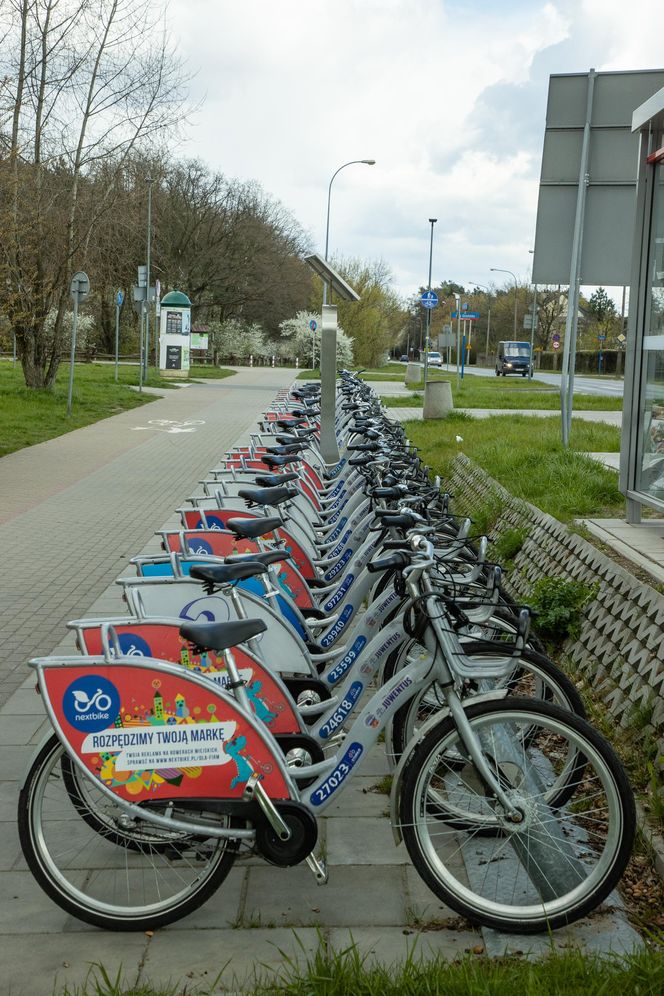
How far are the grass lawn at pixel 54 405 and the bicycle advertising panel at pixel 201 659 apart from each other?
1280 centimetres

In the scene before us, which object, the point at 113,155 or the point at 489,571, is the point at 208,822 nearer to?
the point at 489,571

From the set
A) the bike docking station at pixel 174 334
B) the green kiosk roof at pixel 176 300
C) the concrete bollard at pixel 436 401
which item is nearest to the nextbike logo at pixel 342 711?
the concrete bollard at pixel 436 401

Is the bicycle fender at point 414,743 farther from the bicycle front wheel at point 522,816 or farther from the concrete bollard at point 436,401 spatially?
the concrete bollard at point 436,401

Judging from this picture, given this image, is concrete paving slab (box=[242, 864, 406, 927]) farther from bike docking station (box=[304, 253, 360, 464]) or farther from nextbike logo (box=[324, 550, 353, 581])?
bike docking station (box=[304, 253, 360, 464])

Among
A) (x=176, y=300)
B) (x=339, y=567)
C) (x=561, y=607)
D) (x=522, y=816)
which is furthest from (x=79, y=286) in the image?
(x=176, y=300)

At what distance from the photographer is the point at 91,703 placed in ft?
9.52

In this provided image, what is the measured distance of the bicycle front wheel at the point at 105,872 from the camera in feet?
9.78

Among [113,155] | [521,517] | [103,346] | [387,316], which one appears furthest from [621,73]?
[387,316]

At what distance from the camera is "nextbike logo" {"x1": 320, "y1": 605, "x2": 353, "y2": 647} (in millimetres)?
4414

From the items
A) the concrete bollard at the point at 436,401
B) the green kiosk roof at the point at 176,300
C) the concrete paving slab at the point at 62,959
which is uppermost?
the green kiosk roof at the point at 176,300

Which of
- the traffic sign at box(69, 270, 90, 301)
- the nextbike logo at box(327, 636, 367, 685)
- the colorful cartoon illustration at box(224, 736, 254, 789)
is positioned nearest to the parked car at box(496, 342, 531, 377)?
the traffic sign at box(69, 270, 90, 301)

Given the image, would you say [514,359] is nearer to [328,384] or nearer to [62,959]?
[328,384]

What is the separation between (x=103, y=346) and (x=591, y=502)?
54.2 meters

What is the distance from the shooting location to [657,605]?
4.43 m
